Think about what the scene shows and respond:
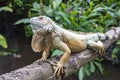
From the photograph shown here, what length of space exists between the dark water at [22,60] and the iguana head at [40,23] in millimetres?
3164

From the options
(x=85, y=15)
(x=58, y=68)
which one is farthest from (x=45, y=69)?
(x=85, y=15)

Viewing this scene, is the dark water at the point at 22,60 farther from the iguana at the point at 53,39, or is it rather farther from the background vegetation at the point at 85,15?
the iguana at the point at 53,39

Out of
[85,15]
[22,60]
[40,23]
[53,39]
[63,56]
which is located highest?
[40,23]

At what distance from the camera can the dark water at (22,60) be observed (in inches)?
223

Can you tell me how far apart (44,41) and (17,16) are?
4.65m

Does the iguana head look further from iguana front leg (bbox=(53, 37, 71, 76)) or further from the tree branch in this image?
the tree branch

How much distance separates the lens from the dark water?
5.65 m

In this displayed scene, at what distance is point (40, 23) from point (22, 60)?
4.01 m

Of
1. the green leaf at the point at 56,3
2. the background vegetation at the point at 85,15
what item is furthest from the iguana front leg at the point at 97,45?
the green leaf at the point at 56,3

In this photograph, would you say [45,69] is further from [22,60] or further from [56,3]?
[22,60]

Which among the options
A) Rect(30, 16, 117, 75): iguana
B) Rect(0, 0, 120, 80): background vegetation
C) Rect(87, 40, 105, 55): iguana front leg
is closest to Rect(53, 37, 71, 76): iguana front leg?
Rect(30, 16, 117, 75): iguana

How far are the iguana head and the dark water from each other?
10.4 ft

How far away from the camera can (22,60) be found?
6242 mm

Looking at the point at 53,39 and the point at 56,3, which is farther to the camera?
the point at 56,3
